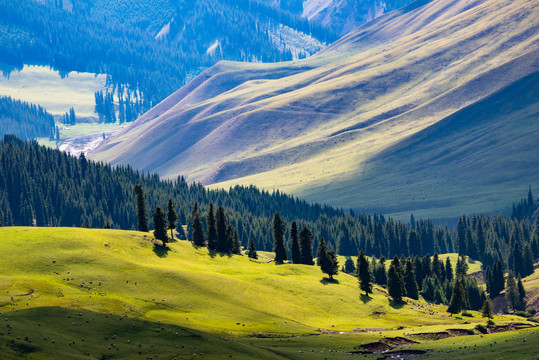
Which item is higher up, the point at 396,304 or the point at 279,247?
the point at 279,247

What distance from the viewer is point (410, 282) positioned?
15512cm

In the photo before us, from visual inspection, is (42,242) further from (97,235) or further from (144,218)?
(144,218)

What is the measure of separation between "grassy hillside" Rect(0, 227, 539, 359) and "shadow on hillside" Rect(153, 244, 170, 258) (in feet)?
1.15

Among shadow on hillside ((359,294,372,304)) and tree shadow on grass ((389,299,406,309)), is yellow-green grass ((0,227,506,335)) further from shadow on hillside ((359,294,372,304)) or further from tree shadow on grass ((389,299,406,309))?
tree shadow on grass ((389,299,406,309))

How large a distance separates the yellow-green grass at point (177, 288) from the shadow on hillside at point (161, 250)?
30cm

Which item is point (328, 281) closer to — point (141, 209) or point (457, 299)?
Result: point (457, 299)

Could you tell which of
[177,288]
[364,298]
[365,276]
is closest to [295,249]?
[365,276]

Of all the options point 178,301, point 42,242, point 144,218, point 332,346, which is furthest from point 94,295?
point 144,218

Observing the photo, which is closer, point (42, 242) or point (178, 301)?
point (178, 301)

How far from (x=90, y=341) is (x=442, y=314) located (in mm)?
80959

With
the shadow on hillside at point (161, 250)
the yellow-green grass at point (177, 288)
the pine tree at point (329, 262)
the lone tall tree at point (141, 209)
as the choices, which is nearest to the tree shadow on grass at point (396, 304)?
the yellow-green grass at point (177, 288)

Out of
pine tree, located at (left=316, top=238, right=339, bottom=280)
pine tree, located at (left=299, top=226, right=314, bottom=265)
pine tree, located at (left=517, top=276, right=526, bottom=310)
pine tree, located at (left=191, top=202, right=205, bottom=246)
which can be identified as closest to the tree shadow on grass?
pine tree, located at (left=316, top=238, right=339, bottom=280)

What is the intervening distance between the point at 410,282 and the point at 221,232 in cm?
4530

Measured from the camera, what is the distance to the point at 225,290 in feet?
399
